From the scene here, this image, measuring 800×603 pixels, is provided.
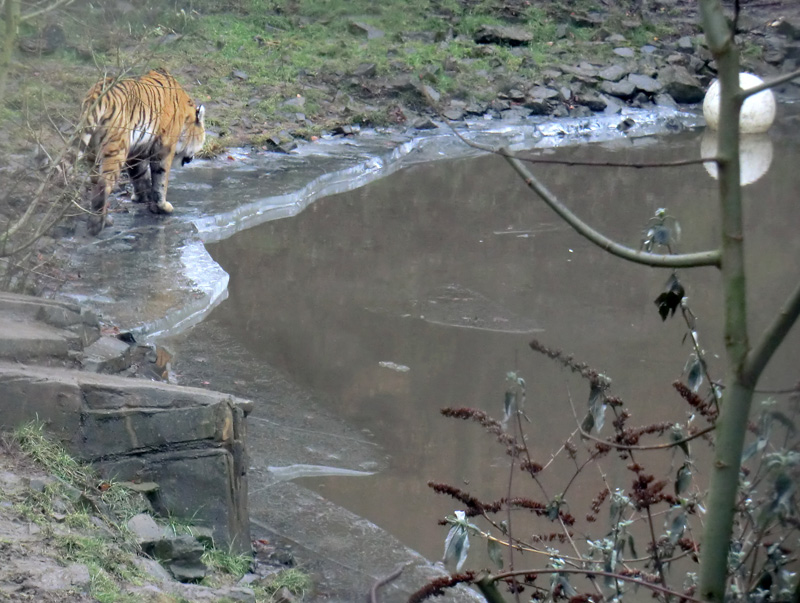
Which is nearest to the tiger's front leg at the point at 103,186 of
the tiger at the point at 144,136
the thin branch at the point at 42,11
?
the tiger at the point at 144,136

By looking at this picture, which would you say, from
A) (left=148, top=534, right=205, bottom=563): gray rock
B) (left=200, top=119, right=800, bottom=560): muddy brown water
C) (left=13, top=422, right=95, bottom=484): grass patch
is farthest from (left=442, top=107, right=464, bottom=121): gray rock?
(left=148, top=534, right=205, bottom=563): gray rock

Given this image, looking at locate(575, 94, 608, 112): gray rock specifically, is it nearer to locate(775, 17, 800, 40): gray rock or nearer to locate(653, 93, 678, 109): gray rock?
locate(653, 93, 678, 109): gray rock

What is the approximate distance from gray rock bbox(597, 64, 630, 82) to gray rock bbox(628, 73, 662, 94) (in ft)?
0.43

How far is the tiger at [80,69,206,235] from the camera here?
7398mm

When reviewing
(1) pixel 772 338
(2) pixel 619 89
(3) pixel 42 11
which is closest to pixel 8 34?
(3) pixel 42 11

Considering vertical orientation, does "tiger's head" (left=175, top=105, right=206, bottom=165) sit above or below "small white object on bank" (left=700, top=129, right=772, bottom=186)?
above

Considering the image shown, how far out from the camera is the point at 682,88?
15.1m

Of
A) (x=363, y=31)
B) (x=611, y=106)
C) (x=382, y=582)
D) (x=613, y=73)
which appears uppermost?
(x=363, y=31)

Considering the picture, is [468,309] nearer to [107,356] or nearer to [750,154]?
[107,356]

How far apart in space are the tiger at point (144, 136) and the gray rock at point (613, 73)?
25.5ft

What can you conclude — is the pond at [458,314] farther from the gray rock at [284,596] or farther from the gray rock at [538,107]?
the gray rock at [538,107]

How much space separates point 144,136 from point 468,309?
3132 mm

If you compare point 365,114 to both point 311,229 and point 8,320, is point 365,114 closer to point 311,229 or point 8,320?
point 311,229

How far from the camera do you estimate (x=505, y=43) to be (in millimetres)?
16172
